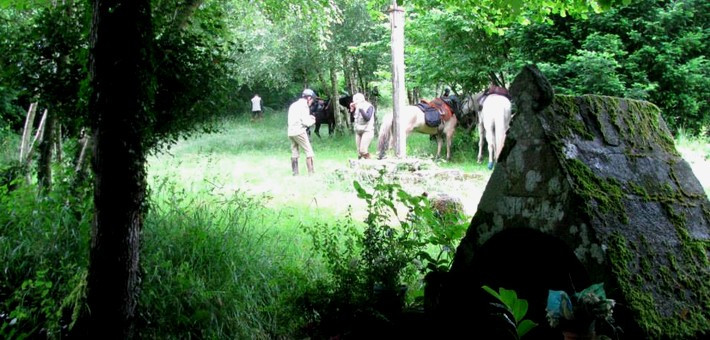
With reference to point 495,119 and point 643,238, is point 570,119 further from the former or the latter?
point 495,119

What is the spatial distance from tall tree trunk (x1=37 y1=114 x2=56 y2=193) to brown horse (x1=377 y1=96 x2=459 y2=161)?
10.6 metres

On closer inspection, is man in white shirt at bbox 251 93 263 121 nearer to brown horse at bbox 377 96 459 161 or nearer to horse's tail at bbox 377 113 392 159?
brown horse at bbox 377 96 459 161

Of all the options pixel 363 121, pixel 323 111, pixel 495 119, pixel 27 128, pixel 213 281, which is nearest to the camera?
pixel 213 281

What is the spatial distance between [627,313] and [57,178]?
4.10 m

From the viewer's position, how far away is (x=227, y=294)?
13.7 feet

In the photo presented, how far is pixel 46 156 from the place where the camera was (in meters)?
5.66

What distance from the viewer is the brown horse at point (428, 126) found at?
15.9 m

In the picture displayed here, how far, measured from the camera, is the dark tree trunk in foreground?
2932mm

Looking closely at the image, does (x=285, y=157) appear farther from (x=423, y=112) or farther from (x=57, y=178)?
(x=57, y=178)

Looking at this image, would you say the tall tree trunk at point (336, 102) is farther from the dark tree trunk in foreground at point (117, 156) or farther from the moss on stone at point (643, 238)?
the moss on stone at point (643, 238)

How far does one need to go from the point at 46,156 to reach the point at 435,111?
41.3 ft

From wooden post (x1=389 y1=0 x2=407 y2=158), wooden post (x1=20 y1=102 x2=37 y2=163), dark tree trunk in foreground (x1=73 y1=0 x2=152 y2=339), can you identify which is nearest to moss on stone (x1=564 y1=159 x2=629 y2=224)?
dark tree trunk in foreground (x1=73 y1=0 x2=152 y2=339)

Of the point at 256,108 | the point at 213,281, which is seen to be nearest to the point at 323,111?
the point at 256,108

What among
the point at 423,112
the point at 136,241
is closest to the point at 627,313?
the point at 136,241
